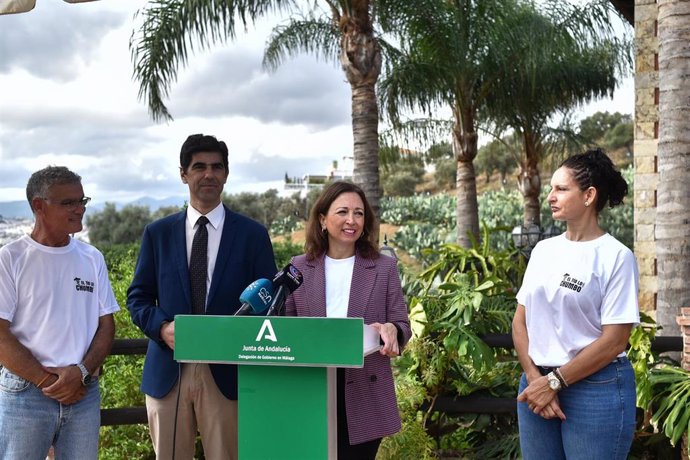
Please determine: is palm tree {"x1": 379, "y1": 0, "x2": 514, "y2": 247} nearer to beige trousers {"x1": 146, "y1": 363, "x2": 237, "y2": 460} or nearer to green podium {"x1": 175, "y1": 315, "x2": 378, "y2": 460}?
beige trousers {"x1": 146, "y1": 363, "x2": 237, "y2": 460}

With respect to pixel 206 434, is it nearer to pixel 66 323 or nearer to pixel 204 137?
pixel 66 323

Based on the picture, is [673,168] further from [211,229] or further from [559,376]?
[211,229]

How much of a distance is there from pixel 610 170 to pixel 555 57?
17543mm

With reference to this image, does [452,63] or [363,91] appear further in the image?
[452,63]

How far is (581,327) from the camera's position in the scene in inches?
116

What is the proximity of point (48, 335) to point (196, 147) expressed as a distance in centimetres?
95

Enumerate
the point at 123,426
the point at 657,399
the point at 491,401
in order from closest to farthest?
the point at 657,399 < the point at 491,401 < the point at 123,426

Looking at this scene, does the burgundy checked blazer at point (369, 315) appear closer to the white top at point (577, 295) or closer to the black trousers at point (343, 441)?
the black trousers at point (343, 441)

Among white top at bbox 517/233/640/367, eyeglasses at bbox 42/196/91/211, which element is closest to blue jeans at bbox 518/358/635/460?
white top at bbox 517/233/640/367

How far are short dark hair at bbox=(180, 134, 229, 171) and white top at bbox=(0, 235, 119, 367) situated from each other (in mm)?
592

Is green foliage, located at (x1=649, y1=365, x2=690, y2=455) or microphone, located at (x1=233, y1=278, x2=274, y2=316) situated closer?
microphone, located at (x1=233, y1=278, x2=274, y2=316)

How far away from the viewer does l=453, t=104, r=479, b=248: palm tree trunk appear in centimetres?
1998

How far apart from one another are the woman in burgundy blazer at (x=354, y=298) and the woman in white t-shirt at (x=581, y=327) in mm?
512

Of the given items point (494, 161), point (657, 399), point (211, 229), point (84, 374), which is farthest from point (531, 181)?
point (494, 161)
